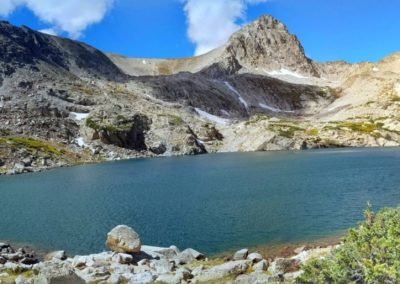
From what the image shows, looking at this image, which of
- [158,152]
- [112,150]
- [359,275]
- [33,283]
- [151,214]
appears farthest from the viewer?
[158,152]

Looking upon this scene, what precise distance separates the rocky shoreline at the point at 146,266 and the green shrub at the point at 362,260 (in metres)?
7.57

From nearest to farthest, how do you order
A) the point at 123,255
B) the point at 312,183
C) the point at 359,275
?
the point at 359,275, the point at 123,255, the point at 312,183

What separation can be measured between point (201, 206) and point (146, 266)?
27996mm

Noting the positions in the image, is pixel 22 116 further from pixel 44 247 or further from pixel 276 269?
pixel 276 269

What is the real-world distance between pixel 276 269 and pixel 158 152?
16786cm

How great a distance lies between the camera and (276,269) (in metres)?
31.1

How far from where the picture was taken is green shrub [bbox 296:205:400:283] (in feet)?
55.5

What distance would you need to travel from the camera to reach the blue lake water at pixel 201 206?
46562 mm

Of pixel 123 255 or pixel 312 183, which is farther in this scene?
pixel 312 183

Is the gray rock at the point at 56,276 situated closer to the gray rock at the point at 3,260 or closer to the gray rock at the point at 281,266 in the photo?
the gray rock at the point at 281,266

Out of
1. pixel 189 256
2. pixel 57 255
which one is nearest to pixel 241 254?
pixel 189 256

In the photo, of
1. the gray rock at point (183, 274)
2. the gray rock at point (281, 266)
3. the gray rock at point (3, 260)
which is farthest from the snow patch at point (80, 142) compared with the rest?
the gray rock at point (281, 266)

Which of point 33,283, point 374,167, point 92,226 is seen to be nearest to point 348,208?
point 92,226

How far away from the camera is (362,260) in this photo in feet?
62.1
